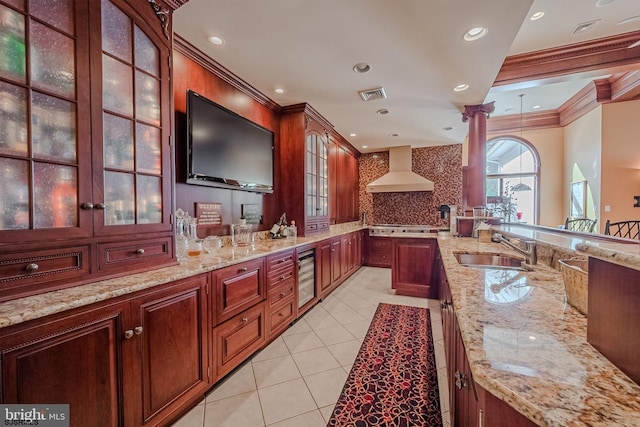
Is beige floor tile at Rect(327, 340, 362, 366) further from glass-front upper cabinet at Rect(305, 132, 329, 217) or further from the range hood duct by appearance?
the range hood duct

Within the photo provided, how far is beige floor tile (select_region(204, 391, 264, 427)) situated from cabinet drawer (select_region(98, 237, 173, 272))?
100 cm

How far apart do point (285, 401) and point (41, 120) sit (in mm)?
2018

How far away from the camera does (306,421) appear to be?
1.52m

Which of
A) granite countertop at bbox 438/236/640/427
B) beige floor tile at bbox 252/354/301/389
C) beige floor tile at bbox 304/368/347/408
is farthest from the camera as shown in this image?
beige floor tile at bbox 252/354/301/389

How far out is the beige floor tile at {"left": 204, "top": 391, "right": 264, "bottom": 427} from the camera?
151cm

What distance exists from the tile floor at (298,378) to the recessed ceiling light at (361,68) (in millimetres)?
2650

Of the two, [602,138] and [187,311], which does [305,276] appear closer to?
[187,311]

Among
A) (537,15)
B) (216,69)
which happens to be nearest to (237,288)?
(216,69)

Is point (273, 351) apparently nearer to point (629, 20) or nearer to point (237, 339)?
point (237, 339)

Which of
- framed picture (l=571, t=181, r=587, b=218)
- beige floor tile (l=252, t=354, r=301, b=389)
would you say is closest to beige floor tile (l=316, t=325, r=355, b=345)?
beige floor tile (l=252, t=354, r=301, b=389)

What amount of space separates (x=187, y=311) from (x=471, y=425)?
1.47m

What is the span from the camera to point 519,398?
510 mm

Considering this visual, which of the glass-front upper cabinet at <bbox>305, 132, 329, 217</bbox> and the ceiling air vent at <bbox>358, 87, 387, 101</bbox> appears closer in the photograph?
the ceiling air vent at <bbox>358, 87, 387, 101</bbox>

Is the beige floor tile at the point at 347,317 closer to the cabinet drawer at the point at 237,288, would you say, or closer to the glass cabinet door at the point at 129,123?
the cabinet drawer at the point at 237,288
